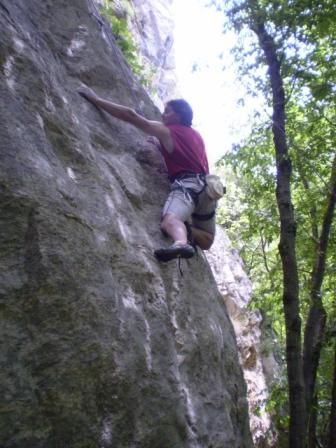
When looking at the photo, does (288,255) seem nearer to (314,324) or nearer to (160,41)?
(314,324)

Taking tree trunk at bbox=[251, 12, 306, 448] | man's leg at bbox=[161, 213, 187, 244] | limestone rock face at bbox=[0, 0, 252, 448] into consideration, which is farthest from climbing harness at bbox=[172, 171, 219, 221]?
tree trunk at bbox=[251, 12, 306, 448]

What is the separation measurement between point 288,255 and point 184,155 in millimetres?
2620

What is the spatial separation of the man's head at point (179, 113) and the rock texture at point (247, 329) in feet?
22.9

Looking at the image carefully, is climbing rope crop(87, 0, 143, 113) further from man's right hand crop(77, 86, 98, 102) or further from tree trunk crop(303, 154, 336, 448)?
tree trunk crop(303, 154, 336, 448)

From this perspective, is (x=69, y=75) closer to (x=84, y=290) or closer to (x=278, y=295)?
(x=84, y=290)

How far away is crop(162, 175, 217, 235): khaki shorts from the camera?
16.2 ft

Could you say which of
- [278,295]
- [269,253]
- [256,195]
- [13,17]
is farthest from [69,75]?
[269,253]

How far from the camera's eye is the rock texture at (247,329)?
1162cm

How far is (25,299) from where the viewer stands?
109 inches

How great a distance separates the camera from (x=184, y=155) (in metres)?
5.36

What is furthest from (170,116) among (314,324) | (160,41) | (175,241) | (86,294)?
(160,41)

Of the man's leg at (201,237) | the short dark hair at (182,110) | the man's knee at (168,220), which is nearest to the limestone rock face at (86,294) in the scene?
the man's knee at (168,220)

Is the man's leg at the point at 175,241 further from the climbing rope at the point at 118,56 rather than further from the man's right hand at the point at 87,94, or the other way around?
the climbing rope at the point at 118,56

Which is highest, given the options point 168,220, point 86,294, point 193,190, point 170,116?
point 170,116
